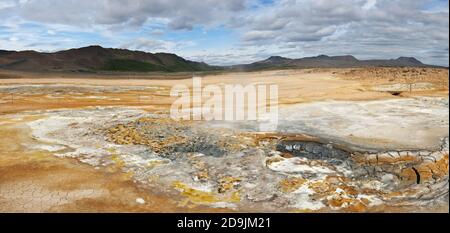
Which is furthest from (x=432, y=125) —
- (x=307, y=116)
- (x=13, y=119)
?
(x=13, y=119)

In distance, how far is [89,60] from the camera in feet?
310

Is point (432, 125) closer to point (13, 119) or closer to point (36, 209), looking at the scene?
point (36, 209)

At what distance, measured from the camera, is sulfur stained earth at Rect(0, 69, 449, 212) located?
23.8 ft

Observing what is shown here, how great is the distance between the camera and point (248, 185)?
8.12 meters

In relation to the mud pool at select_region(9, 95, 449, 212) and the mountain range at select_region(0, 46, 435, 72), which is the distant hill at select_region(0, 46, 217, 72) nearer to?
the mountain range at select_region(0, 46, 435, 72)

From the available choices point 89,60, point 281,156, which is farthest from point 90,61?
point 281,156

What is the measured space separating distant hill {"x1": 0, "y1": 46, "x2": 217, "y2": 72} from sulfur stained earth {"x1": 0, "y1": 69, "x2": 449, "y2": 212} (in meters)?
61.4

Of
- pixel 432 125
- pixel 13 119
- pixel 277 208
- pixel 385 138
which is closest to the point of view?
pixel 277 208

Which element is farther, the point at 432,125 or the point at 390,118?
the point at 390,118

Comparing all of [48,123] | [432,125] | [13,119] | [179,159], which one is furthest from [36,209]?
[432,125]

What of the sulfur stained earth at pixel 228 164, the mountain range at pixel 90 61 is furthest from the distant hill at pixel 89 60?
the sulfur stained earth at pixel 228 164

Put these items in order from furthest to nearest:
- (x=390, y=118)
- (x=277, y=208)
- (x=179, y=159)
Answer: (x=390, y=118) → (x=179, y=159) → (x=277, y=208)

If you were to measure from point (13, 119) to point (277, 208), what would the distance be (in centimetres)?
1289

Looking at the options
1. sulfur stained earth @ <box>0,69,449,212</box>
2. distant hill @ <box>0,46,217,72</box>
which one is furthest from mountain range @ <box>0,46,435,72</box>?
sulfur stained earth @ <box>0,69,449,212</box>
